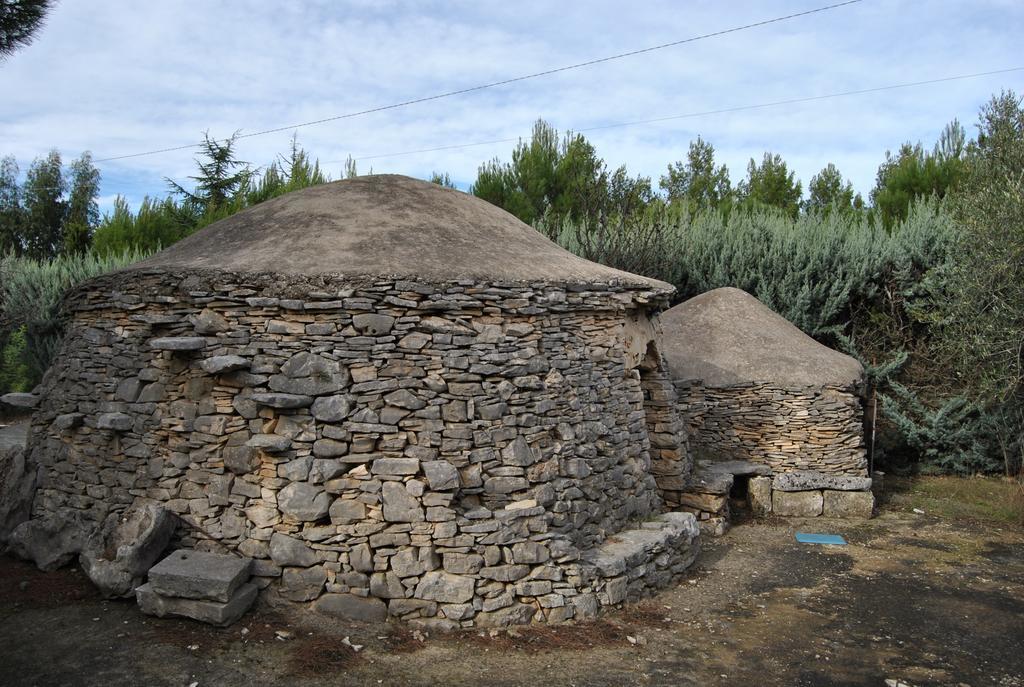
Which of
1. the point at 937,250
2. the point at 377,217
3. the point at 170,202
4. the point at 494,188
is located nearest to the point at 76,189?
the point at 170,202

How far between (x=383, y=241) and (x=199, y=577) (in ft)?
9.89

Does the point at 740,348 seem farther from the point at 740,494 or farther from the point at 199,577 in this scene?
the point at 199,577

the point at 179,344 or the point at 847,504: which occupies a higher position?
the point at 179,344

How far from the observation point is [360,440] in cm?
585

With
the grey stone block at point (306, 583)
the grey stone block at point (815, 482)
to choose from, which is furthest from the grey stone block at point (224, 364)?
the grey stone block at point (815, 482)

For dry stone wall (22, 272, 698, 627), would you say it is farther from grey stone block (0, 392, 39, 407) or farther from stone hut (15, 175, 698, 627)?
grey stone block (0, 392, 39, 407)

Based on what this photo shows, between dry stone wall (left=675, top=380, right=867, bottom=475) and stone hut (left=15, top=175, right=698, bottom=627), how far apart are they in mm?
3642

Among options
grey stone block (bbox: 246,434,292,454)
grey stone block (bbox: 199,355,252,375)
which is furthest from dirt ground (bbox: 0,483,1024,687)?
grey stone block (bbox: 199,355,252,375)

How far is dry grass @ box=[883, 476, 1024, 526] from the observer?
33.2ft

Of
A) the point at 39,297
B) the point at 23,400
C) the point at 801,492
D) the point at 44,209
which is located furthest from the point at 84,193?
the point at 801,492

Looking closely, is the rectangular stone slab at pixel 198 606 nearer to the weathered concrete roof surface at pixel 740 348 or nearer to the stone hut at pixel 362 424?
the stone hut at pixel 362 424

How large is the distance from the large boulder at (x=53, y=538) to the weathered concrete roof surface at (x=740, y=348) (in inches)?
271

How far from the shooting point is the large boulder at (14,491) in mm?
6836

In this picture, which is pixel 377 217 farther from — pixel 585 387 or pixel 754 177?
pixel 754 177
